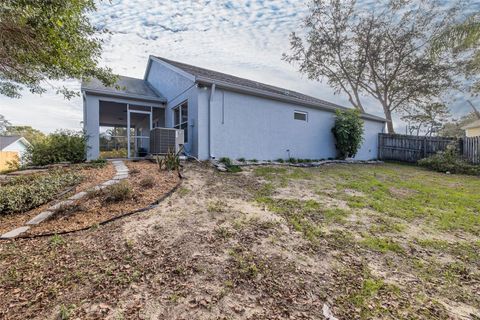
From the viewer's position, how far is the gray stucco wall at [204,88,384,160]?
27.0ft

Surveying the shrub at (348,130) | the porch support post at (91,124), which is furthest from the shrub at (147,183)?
the shrub at (348,130)

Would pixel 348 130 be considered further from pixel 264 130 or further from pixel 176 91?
pixel 176 91

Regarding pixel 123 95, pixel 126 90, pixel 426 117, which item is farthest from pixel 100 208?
pixel 426 117

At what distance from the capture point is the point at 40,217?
11.9ft

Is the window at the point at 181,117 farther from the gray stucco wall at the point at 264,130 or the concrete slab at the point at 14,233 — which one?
the concrete slab at the point at 14,233

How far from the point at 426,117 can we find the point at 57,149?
28977 millimetres

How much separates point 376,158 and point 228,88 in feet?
36.6

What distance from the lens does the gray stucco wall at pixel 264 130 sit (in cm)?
823

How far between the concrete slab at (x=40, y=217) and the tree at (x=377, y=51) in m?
18.9

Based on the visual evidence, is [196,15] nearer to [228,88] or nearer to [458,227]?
[228,88]

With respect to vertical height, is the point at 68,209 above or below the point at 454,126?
below

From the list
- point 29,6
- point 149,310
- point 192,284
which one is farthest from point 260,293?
point 29,6

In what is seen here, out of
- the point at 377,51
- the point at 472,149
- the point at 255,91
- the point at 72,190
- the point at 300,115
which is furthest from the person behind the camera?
the point at 377,51

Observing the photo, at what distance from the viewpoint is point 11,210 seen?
391cm
